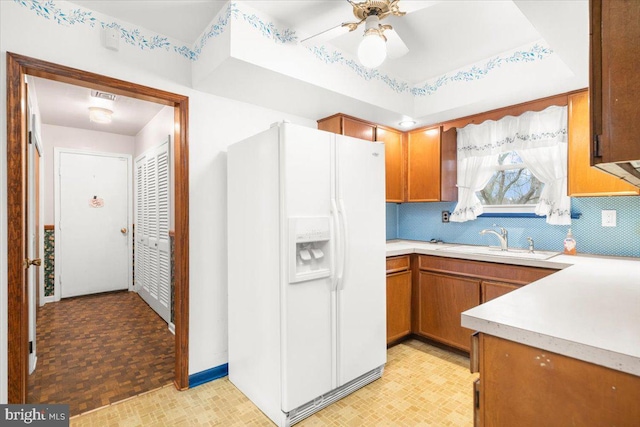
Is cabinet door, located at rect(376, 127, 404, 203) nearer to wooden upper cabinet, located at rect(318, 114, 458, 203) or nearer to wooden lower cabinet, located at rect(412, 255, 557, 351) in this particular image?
wooden upper cabinet, located at rect(318, 114, 458, 203)

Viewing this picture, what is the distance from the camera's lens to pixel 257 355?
6.63 ft

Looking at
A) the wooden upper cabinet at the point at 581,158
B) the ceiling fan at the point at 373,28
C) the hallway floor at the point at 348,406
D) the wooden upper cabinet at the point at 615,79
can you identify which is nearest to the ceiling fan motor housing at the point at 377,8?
the ceiling fan at the point at 373,28

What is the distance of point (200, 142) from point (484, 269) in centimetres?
240

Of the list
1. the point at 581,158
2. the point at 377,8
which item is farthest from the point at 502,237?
the point at 377,8

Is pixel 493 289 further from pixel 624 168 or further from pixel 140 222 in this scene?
pixel 140 222

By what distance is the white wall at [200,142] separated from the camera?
1901mm

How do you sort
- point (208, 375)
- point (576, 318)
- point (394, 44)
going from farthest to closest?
point (208, 375) < point (394, 44) < point (576, 318)

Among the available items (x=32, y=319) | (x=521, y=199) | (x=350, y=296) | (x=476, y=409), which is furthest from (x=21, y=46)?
(x=521, y=199)

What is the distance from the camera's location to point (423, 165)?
3.36 meters

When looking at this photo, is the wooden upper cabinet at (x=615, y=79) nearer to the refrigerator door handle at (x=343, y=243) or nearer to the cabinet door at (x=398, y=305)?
the refrigerator door handle at (x=343, y=243)

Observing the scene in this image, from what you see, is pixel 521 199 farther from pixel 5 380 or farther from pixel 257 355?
pixel 5 380

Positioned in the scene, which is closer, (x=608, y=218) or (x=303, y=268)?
(x=303, y=268)

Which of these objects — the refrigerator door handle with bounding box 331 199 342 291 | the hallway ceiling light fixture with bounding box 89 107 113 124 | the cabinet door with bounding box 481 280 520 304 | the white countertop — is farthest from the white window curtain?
the hallway ceiling light fixture with bounding box 89 107 113 124

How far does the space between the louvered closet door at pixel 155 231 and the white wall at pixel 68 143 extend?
0.78 metres
